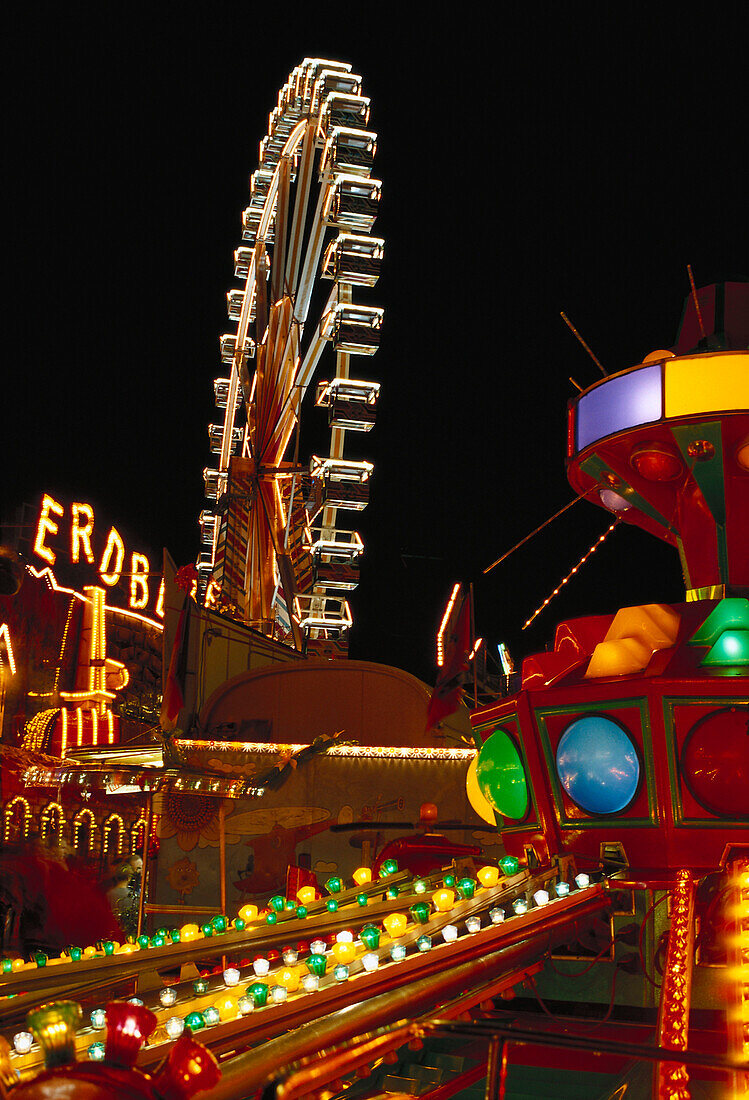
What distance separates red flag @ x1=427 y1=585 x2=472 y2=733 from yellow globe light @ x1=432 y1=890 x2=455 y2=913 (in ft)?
23.0

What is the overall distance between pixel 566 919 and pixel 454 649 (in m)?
7.63

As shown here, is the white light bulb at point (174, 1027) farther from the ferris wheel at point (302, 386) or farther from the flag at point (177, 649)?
the ferris wheel at point (302, 386)

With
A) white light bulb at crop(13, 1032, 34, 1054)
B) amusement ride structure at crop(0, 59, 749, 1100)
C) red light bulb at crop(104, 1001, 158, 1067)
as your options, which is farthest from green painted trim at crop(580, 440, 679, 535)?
red light bulb at crop(104, 1001, 158, 1067)

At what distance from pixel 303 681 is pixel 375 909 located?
10.0 m

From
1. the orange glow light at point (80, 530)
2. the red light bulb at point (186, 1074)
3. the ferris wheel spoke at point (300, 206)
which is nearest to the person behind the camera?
the red light bulb at point (186, 1074)

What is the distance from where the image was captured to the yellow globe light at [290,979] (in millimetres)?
4230

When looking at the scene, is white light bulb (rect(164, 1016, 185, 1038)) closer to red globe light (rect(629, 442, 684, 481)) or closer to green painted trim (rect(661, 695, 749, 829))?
green painted trim (rect(661, 695, 749, 829))

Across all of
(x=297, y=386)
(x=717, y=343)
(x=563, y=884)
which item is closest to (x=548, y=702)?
(x=563, y=884)

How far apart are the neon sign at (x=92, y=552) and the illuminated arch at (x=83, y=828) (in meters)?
6.43

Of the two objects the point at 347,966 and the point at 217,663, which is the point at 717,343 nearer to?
the point at 347,966

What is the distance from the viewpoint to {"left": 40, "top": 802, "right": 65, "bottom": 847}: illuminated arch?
1875 centimetres

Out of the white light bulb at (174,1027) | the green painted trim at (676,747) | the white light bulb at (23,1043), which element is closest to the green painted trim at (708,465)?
the green painted trim at (676,747)

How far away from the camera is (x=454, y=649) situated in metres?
12.6

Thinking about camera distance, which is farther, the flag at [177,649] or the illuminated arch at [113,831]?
the illuminated arch at [113,831]
